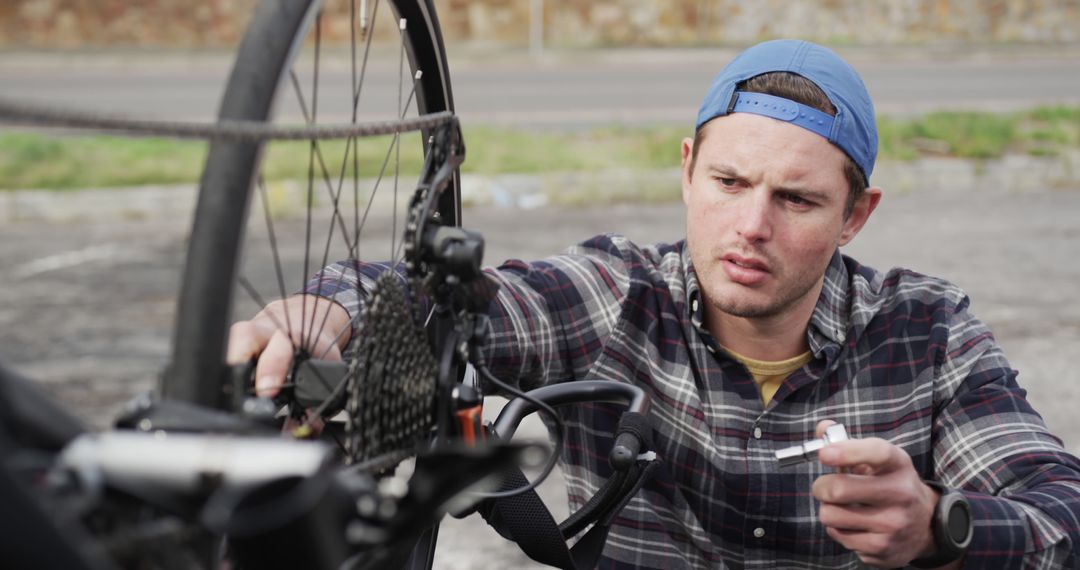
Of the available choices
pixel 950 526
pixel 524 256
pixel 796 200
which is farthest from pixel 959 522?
pixel 524 256

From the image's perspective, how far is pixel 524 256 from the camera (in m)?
6.22

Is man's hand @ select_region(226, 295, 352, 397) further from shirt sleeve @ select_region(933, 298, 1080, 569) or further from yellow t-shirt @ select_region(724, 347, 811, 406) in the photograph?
shirt sleeve @ select_region(933, 298, 1080, 569)

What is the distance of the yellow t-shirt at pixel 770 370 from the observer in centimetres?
215

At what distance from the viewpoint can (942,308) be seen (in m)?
2.14

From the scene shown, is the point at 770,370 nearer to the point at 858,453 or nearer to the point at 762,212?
the point at 762,212

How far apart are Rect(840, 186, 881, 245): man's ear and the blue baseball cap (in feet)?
0.19

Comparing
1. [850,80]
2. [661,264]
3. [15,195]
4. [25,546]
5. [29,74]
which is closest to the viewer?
[25,546]

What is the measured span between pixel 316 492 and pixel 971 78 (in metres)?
17.1

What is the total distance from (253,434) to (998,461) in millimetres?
1398

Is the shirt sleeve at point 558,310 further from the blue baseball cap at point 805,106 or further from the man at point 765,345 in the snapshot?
the blue baseball cap at point 805,106

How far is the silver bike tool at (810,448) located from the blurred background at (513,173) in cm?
83

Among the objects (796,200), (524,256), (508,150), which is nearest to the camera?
(796,200)

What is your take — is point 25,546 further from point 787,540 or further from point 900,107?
point 900,107

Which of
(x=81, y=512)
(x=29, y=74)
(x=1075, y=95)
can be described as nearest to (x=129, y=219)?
(x=81, y=512)
